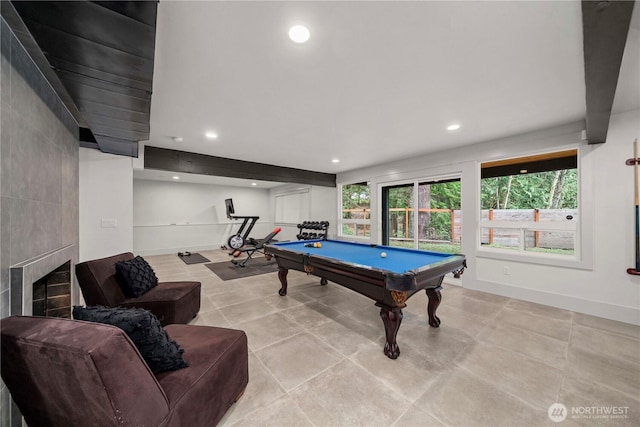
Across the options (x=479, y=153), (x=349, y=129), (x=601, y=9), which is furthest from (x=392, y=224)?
(x=601, y=9)

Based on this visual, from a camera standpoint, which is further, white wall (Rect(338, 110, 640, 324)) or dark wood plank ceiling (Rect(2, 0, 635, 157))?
white wall (Rect(338, 110, 640, 324))

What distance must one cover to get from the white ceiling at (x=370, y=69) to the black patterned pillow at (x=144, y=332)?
1.69m

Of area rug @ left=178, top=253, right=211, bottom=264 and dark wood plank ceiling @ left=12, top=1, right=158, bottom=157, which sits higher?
dark wood plank ceiling @ left=12, top=1, right=158, bottom=157

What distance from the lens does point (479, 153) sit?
3811 mm

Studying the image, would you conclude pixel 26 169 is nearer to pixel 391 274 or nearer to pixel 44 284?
pixel 44 284

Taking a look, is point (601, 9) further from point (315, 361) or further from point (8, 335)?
point (8, 335)

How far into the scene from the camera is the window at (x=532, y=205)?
3221mm

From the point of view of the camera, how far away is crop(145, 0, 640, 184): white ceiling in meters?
1.35

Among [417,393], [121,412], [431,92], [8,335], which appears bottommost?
[417,393]

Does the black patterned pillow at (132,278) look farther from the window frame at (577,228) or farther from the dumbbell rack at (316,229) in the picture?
the window frame at (577,228)

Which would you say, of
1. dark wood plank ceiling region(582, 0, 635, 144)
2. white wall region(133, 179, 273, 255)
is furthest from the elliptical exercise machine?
dark wood plank ceiling region(582, 0, 635, 144)

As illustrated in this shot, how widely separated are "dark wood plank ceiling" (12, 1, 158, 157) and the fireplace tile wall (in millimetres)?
162

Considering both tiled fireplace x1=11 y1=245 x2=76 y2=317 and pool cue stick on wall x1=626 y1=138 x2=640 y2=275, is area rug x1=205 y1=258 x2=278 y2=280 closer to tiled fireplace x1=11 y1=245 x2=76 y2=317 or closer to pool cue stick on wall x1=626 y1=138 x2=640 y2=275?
tiled fireplace x1=11 y1=245 x2=76 y2=317

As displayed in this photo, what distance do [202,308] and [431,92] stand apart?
372 cm
